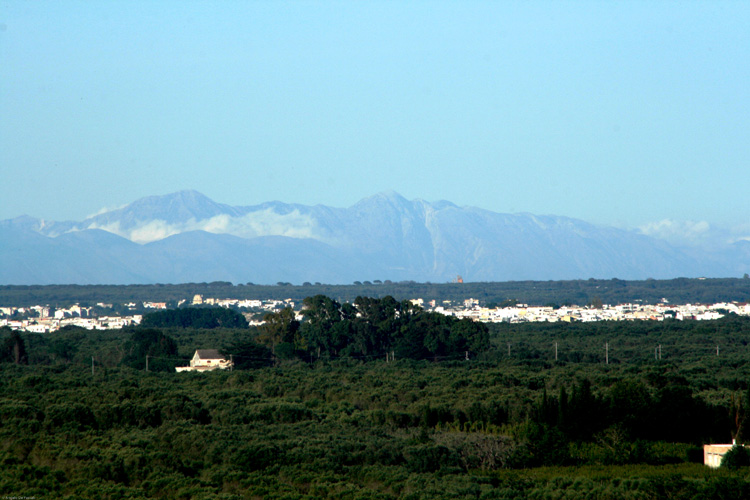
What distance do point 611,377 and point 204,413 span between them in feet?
63.8

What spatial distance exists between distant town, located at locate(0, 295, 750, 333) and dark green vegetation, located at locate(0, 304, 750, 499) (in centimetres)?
3540

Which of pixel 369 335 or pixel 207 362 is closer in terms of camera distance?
pixel 207 362

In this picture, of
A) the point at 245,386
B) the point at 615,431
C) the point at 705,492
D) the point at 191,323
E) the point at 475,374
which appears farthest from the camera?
the point at 191,323

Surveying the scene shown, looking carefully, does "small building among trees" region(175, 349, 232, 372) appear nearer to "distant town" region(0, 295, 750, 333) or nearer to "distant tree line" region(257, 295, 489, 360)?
"distant tree line" region(257, 295, 489, 360)

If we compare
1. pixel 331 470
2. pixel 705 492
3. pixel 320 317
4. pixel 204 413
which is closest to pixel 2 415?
pixel 204 413

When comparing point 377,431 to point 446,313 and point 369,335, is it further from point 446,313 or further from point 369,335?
point 446,313

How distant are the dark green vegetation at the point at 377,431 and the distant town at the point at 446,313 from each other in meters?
35.4

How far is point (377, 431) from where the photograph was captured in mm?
34250

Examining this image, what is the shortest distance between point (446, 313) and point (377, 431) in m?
111

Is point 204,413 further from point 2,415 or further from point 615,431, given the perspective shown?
point 615,431

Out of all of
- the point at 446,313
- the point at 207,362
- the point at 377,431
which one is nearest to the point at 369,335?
the point at 207,362

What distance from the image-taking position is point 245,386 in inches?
1941

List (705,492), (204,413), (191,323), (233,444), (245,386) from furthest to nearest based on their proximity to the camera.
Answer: (191,323)
(245,386)
(204,413)
(233,444)
(705,492)

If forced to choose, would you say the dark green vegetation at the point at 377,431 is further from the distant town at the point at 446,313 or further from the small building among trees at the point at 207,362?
the distant town at the point at 446,313
